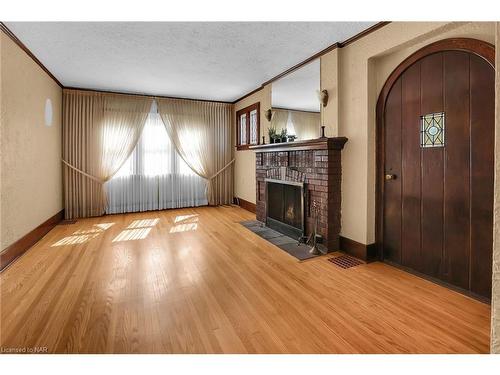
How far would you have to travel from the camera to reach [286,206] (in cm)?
400

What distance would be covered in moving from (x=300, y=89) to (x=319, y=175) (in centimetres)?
141

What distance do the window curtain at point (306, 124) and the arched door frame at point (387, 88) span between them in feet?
2.56

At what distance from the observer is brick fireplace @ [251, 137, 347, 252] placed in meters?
3.14

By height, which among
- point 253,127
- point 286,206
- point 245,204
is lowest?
point 245,204

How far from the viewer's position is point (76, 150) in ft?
16.4

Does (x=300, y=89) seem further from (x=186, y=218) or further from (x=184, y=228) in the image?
(x=186, y=218)

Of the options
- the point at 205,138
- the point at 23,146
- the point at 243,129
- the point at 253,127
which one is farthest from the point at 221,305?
the point at 205,138

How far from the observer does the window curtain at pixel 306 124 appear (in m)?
3.46

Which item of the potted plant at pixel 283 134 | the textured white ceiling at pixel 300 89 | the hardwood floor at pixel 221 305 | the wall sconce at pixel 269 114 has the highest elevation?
the textured white ceiling at pixel 300 89

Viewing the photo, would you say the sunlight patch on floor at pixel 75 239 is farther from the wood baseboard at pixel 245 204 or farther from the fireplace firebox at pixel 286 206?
the wood baseboard at pixel 245 204

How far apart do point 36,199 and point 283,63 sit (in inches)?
152

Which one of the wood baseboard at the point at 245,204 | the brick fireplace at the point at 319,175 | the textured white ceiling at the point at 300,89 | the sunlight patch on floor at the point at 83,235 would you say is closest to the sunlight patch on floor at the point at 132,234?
the sunlight patch on floor at the point at 83,235

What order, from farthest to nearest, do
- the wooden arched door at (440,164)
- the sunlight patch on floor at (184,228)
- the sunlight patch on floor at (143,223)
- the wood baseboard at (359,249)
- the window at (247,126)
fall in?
the window at (247,126), the sunlight patch on floor at (143,223), the sunlight patch on floor at (184,228), the wood baseboard at (359,249), the wooden arched door at (440,164)
